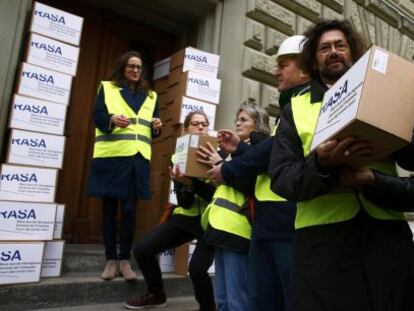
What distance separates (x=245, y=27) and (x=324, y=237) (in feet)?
13.5

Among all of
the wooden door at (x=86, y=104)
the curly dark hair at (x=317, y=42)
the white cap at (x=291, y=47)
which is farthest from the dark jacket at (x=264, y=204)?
the wooden door at (x=86, y=104)

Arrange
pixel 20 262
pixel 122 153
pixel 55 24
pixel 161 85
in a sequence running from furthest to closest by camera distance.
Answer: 1. pixel 161 85
2. pixel 55 24
3. pixel 122 153
4. pixel 20 262

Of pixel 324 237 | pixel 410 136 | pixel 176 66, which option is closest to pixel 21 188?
pixel 176 66

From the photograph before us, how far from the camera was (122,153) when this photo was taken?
3365 mm

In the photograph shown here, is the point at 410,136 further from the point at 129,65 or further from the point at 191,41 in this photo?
the point at 191,41

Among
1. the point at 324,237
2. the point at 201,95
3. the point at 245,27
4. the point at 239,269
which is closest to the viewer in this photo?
the point at 324,237

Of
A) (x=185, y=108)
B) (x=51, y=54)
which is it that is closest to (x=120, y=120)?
(x=51, y=54)

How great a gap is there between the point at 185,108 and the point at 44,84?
1.38 meters

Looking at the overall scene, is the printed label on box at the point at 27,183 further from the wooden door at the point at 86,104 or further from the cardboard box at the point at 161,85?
the cardboard box at the point at 161,85

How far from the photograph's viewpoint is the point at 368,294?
1220 millimetres

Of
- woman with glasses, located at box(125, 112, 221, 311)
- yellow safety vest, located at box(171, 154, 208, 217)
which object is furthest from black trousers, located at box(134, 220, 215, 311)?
yellow safety vest, located at box(171, 154, 208, 217)

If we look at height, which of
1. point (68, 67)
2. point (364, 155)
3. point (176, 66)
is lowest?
point (364, 155)

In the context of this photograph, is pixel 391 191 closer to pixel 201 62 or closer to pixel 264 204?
pixel 264 204

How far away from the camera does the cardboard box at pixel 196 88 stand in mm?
4344
